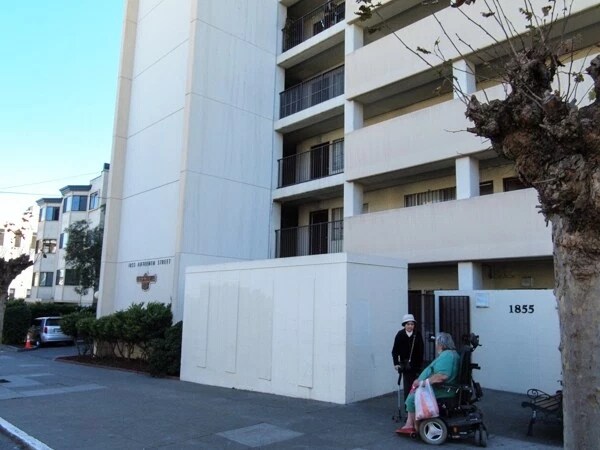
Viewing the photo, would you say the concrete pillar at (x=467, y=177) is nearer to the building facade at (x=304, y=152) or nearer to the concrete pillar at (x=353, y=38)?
the building facade at (x=304, y=152)

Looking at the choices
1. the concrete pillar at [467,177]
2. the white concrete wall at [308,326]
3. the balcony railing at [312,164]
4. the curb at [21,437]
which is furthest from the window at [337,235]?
the curb at [21,437]

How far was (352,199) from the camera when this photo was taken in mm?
17766

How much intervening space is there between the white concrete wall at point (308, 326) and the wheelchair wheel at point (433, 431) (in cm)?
277

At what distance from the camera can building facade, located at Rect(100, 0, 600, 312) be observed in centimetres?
1467

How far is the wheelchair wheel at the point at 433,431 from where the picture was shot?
7113 mm

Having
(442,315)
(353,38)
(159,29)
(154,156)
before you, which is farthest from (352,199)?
(159,29)

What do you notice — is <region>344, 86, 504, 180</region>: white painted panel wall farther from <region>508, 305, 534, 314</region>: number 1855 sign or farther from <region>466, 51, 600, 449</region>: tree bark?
<region>466, 51, 600, 449</region>: tree bark

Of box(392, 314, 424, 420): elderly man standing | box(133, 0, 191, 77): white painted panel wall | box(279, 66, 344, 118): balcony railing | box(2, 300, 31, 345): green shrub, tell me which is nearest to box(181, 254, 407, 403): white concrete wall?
box(392, 314, 424, 420): elderly man standing

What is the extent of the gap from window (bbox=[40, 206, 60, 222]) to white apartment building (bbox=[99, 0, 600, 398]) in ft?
114

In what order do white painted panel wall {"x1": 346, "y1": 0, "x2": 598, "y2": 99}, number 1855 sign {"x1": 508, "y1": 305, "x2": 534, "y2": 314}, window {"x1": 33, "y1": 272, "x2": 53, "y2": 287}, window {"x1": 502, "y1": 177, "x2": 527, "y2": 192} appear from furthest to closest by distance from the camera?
1. window {"x1": 33, "y1": 272, "x2": 53, "y2": 287}
2. window {"x1": 502, "y1": 177, "x2": 527, "y2": 192}
3. white painted panel wall {"x1": 346, "y1": 0, "x2": 598, "y2": 99}
4. number 1855 sign {"x1": 508, "y1": 305, "x2": 534, "y2": 314}

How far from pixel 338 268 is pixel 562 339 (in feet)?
21.9

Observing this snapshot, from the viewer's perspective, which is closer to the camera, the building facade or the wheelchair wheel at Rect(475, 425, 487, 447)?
the wheelchair wheel at Rect(475, 425, 487, 447)

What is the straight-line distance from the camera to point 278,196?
20469mm

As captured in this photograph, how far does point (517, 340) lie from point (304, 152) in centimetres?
1168
